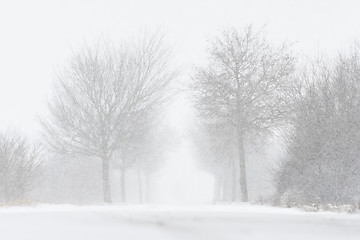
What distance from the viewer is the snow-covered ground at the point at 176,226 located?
20.7 ft

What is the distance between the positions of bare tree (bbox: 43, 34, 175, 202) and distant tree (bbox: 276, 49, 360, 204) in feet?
24.3

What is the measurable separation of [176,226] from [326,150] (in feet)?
21.9

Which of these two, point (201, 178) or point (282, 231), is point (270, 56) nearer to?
point (282, 231)

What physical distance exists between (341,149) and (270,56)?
810cm

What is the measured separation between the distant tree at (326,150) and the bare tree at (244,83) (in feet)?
8.52

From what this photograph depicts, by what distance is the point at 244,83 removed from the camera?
63.7 ft

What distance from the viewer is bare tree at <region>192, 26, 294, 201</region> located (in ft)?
62.0

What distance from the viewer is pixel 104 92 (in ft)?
63.8

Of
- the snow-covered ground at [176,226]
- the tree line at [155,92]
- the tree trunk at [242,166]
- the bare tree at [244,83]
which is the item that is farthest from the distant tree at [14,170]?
the snow-covered ground at [176,226]

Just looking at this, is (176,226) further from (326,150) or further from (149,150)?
(149,150)

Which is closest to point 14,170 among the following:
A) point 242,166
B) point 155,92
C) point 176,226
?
point 155,92

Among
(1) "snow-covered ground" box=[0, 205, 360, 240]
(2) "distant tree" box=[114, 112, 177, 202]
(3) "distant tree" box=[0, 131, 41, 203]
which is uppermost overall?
(2) "distant tree" box=[114, 112, 177, 202]

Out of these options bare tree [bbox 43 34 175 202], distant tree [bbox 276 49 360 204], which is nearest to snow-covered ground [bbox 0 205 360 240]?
distant tree [bbox 276 49 360 204]

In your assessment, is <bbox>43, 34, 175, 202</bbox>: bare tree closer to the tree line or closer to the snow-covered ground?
the tree line
